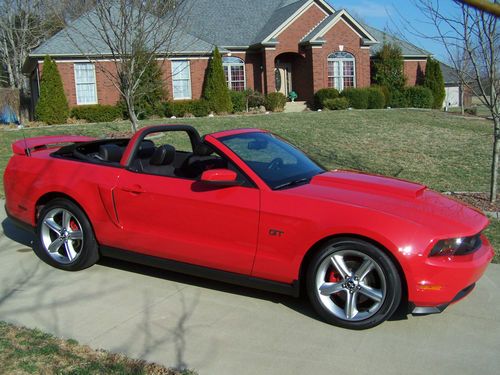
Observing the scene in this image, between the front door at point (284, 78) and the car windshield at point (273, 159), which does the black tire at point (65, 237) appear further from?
the front door at point (284, 78)

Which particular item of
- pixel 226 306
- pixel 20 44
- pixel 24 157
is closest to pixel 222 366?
pixel 226 306

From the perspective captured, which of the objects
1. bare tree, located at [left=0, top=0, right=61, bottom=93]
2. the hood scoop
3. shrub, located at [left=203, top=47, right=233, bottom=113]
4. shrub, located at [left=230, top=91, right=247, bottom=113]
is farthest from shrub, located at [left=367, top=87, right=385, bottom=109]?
the hood scoop

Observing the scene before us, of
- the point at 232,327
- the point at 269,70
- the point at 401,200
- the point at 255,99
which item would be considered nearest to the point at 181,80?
the point at 255,99

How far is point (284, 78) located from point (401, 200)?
27670 millimetres

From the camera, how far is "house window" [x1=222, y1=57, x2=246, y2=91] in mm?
29156

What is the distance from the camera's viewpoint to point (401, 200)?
426 cm

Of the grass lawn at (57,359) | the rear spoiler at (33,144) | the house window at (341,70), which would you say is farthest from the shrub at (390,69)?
the grass lawn at (57,359)

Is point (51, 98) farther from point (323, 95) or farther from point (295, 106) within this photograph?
point (323, 95)

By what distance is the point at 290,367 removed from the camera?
3.54 m

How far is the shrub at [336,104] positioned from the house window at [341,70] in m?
2.91

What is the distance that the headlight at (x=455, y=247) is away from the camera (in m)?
3.85

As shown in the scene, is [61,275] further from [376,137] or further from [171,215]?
[376,137]

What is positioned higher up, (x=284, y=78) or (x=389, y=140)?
(x=284, y=78)

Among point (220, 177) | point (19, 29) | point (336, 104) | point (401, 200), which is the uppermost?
point (19, 29)
